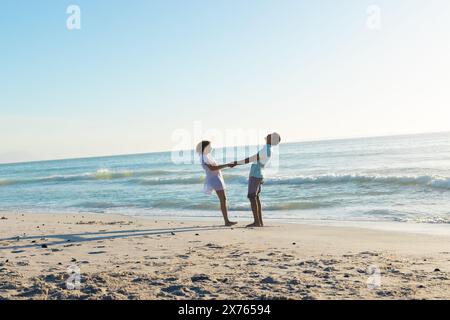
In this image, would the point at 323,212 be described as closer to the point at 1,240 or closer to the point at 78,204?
the point at 1,240

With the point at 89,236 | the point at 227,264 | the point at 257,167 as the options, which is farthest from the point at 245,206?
the point at 227,264

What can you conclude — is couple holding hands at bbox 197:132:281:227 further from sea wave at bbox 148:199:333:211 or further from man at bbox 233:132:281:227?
sea wave at bbox 148:199:333:211

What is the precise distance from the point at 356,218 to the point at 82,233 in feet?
22.0

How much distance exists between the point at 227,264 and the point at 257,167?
150 inches


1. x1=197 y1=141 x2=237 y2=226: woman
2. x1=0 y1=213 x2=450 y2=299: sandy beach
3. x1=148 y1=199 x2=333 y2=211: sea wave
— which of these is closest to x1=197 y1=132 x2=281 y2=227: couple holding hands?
x1=197 y1=141 x2=237 y2=226: woman

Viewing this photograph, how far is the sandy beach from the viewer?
14.6ft

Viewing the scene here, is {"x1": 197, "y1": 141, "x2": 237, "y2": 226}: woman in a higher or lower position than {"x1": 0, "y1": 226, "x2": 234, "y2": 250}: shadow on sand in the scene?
higher

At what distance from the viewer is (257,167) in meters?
9.23

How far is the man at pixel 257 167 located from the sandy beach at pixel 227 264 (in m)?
0.65

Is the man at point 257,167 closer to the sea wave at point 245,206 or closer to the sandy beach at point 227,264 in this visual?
the sandy beach at point 227,264

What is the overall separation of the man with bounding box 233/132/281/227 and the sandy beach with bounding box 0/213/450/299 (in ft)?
2.15

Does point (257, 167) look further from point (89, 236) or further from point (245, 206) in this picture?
point (245, 206)
